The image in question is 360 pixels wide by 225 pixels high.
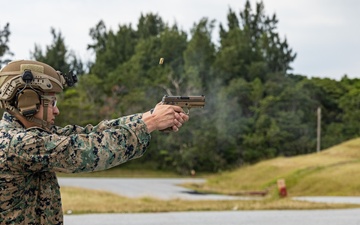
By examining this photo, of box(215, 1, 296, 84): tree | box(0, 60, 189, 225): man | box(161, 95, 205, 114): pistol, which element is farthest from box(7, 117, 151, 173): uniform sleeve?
box(215, 1, 296, 84): tree

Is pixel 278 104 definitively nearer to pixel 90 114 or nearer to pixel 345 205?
pixel 90 114

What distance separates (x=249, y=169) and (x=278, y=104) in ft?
48.1

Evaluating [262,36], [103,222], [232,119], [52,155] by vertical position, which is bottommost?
[103,222]

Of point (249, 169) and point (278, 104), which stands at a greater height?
point (278, 104)

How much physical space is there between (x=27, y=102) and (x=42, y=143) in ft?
0.77

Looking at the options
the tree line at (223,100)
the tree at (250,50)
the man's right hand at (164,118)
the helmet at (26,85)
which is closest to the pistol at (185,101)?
the man's right hand at (164,118)

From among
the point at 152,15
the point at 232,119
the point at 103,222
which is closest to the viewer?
the point at 103,222

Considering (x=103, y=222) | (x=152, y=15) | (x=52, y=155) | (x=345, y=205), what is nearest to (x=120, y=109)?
(x=152, y=15)

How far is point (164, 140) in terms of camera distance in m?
56.7

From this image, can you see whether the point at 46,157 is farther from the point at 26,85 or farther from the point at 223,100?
the point at 223,100

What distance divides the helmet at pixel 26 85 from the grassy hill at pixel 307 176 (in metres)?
24.9

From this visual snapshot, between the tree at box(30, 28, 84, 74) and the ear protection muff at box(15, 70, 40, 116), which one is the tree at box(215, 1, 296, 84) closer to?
the tree at box(30, 28, 84, 74)

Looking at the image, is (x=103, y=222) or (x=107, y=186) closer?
(x=103, y=222)

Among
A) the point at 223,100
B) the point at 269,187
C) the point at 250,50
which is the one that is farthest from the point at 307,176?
the point at 250,50
